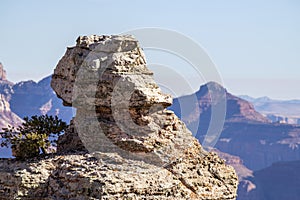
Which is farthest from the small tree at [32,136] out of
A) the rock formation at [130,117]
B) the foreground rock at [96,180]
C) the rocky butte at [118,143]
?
the rock formation at [130,117]

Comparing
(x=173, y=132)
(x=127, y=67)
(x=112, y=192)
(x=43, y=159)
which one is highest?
(x=127, y=67)

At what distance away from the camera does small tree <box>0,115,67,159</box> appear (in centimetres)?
2964

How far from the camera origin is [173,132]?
2997cm

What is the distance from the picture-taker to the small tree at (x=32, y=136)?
29.6 metres

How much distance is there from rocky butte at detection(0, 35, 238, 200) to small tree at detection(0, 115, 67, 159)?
0.94 m

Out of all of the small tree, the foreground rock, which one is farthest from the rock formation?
the small tree

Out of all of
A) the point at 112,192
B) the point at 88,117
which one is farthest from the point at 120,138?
the point at 112,192

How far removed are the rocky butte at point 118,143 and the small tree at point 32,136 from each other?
3.09 feet

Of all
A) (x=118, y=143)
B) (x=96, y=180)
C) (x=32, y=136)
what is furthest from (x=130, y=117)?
(x=32, y=136)

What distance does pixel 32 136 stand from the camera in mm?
29969

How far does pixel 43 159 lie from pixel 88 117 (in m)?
3.26

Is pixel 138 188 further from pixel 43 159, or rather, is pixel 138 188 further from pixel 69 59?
pixel 69 59

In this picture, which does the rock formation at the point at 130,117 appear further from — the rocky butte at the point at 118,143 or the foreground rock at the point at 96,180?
the foreground rock at the point at 96,180

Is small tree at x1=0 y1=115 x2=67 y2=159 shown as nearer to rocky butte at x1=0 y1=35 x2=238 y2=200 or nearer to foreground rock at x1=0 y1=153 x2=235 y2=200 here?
rocky butte at x1=0 y1=35 x2=238 y2=200
